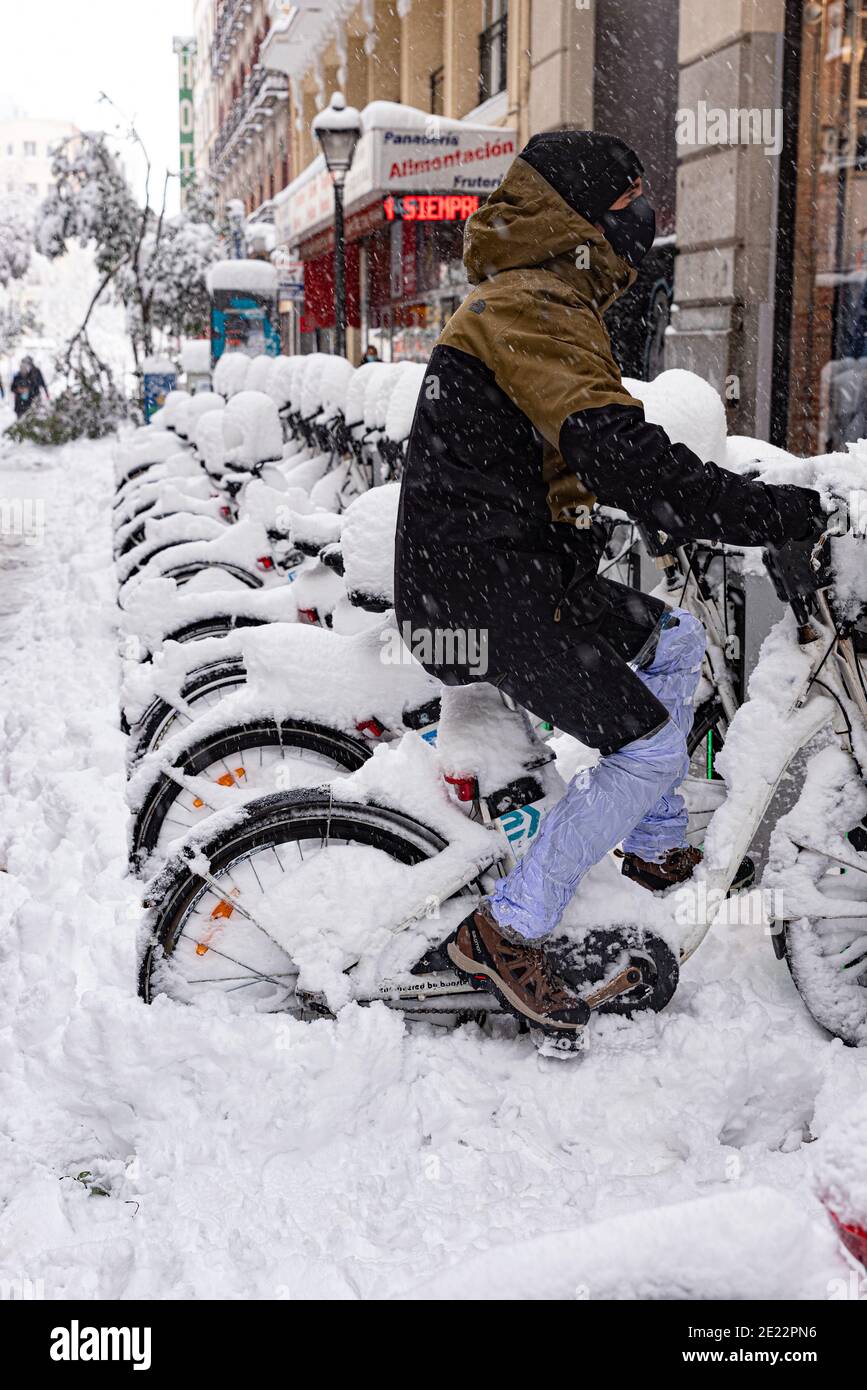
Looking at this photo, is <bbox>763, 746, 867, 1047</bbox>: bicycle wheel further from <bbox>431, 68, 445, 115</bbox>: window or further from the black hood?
<bbox>431, 68, 445, 115</bbox>: window

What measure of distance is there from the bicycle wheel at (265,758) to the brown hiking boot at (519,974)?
2.64 feet

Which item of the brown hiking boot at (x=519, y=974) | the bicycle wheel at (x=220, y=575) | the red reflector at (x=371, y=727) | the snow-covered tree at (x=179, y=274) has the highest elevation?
the snow-covered tree at (x=179, y=274)

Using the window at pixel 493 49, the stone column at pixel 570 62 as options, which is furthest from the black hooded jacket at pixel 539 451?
the window at pixel 493 49

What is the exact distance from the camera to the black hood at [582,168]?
2697 mm

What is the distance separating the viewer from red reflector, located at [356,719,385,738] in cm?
371

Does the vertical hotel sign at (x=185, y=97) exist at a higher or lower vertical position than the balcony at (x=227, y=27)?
higher

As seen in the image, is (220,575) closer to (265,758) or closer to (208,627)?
(208,627)

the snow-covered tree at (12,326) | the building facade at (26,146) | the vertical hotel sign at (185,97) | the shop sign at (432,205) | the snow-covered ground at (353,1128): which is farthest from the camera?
the building facade at (26,146)

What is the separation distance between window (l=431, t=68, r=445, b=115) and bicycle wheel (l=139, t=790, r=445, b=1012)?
1890 centimetres

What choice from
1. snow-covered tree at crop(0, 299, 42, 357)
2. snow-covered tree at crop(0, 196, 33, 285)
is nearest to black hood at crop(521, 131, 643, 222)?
snow-covered tree at crop(0, 196, 33, 285)

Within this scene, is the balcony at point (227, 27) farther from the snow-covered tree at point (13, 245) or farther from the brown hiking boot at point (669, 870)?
the brown hiking boot at point (669, 870)

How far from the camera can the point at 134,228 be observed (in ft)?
91.9
